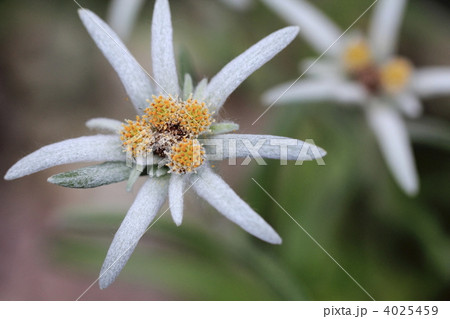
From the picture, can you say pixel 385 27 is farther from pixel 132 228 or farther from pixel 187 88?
pixel 132 228

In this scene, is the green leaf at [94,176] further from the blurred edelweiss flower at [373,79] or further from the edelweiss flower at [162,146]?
the blurred edelweiss flower at [373,79]

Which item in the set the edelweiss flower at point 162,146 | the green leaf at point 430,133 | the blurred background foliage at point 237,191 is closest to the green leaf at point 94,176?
the edelweiss flower at point 162,146

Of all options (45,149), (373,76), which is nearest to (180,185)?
(45,149)

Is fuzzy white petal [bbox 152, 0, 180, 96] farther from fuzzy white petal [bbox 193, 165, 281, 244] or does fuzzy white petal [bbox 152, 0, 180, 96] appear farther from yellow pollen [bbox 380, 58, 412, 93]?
yellow pollen [bbox 380, 58, 412, 93]

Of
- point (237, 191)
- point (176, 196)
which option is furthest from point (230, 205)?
point (237, 191)

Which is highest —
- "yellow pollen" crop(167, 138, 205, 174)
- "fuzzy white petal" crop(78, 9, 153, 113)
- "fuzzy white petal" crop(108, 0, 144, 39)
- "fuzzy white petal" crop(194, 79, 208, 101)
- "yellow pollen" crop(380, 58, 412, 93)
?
"fuzzy white petal" crop(108, 0, 144, 39)

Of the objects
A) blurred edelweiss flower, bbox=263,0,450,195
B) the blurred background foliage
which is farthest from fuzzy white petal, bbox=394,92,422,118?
the blurred background foliage
